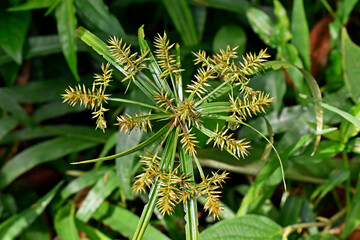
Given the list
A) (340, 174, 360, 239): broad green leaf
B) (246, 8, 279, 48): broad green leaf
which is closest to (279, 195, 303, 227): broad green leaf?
(340, 174, 360, 239): broad green leaf

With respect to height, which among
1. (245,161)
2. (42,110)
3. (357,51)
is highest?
(357,51)

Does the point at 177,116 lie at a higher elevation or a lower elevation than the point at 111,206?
higher

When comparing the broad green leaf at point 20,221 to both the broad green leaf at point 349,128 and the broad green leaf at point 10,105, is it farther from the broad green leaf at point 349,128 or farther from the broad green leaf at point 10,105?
the broad green leaf at point 349,128

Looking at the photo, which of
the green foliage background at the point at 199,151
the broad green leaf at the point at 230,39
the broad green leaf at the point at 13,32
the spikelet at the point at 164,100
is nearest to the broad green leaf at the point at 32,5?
the green foliage background at the point at 199,151

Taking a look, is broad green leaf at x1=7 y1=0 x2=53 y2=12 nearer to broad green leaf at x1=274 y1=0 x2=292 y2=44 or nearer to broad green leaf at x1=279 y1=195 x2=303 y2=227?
broad green leaf at x1=274 y1=0 x2=292 y2=44

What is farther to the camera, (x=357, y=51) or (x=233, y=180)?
(x=233, y=180)

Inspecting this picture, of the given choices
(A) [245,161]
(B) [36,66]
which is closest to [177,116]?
(A) [245,161]

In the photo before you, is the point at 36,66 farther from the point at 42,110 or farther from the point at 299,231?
the point at 299,231
